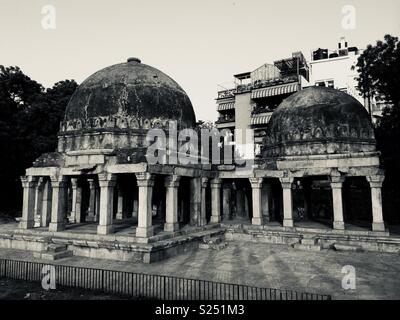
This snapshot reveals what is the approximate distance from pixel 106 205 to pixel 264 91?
33763mm

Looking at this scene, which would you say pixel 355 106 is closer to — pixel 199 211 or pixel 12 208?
pixel 199 211

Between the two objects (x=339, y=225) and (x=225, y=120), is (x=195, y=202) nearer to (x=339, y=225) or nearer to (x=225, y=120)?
(x=339, y=225)

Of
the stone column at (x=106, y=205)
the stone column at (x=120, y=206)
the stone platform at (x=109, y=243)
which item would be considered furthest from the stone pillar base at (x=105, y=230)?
the stone column at (x=120, y=206)

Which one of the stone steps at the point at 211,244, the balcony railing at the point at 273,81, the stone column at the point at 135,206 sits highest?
the balcony railing at the point at 273,81

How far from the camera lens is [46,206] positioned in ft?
61.7

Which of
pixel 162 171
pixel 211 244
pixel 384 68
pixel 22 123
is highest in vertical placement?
pixel 384 68

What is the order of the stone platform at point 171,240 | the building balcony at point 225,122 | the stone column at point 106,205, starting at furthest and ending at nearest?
1. the building balcony at point 225,122
2. the stone column at point 106,205
3. the stone platform at point 171,240

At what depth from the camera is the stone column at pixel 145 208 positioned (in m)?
14.0

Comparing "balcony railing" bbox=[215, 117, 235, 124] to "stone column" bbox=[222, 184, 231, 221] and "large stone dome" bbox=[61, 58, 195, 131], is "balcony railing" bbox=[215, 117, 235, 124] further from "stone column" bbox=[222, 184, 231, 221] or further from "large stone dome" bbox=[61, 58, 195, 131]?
"large stone dome" bbox=[61, 58, 195, 131]

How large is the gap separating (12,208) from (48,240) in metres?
22.4

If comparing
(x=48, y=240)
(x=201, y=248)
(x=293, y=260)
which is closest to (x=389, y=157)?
(x=293, y=260)

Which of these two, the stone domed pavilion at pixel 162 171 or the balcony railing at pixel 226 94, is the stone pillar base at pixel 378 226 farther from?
the balcony railing at pixel 226 94

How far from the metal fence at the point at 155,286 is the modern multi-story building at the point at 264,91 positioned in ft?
114

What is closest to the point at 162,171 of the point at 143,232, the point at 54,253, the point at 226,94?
the point at 143,232
